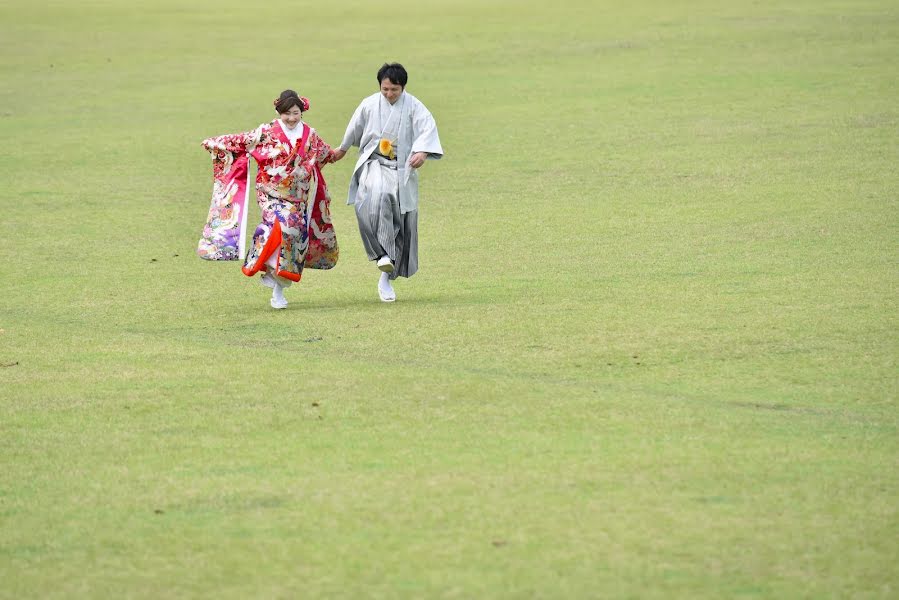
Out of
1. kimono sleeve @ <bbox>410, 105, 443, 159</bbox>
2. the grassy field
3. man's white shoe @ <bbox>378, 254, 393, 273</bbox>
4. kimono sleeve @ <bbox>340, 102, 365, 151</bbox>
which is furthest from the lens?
kimono sleeve @ <bbox>340, 102, 365, 151</bbox>

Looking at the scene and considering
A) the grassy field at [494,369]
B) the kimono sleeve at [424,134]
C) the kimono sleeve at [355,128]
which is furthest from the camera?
the kimono sleeve at [355,128]

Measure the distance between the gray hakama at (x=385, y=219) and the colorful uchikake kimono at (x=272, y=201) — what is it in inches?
12.2

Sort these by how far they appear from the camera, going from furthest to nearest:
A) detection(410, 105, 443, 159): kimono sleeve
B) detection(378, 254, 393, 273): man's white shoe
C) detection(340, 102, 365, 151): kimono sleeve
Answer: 1. detection(340, 102, 365, 151): kimono sleeve
2. detection(410, 105, 443, 159): kimono sleeve
3. detection(378, 254, 393, 273): man's white shoe

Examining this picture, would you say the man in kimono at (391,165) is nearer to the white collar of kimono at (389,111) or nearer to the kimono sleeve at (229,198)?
the white collar of kimono at (389,111)

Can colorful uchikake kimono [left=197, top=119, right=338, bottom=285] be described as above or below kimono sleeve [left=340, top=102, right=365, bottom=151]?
below

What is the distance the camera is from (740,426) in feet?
20.5

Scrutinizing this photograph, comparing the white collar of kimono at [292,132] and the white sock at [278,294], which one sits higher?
the white collar of kimono at [292,132]

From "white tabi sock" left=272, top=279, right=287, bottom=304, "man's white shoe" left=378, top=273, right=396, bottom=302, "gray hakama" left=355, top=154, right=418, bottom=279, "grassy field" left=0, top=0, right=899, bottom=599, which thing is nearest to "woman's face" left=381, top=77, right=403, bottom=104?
"gray hakama" left=355, top=154, right=418, bottom=279

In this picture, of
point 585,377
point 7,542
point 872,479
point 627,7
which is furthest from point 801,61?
point 7,542

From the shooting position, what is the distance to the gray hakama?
9.91 metres

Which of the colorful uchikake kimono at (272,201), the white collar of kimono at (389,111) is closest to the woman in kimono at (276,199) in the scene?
the colorful uchikake kimono at (272,201)

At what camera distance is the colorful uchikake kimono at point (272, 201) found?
32.1 feet

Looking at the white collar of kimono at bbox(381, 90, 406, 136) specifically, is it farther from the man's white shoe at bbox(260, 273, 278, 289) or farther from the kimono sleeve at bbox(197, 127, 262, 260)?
the man's white shoe at bbox(260, 273, 278, 289)

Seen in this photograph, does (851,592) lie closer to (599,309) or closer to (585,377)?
(585,377)
